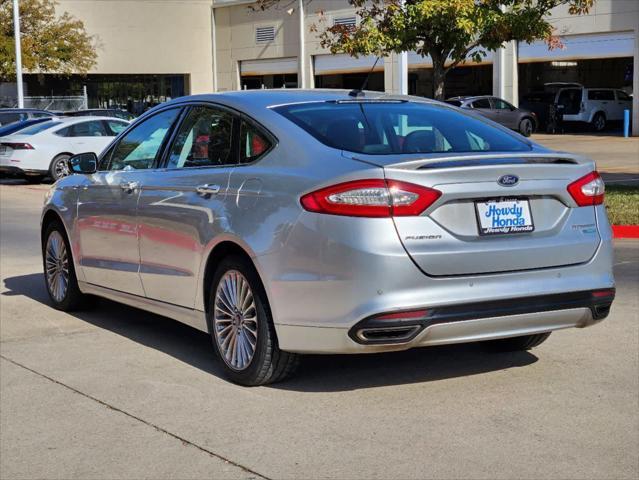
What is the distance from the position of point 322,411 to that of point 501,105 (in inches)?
1372

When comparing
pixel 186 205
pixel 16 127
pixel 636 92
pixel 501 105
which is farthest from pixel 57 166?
A: pixel 636 92

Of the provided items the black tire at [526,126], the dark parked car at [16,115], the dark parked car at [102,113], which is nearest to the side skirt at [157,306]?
the dark parked car at [102,113]

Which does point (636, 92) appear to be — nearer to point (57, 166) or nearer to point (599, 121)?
point (599, 121)

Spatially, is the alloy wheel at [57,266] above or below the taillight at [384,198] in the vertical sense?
below

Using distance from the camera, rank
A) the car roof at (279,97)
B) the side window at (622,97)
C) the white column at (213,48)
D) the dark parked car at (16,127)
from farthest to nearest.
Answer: the white column at (213,48), the side window at (622,97), the dark parked car at (16,127), the car roof at (279,97)

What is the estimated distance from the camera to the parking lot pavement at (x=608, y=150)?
22.4m

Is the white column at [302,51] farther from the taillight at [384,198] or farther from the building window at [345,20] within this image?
the taillight at [384,198]

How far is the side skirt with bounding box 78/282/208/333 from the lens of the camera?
→ 6.63 metres

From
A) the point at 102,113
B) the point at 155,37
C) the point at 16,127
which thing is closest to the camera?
the point at 16,127

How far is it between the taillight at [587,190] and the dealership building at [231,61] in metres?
39.3

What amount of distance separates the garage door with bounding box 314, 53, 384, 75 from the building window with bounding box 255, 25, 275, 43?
3472 millimetres

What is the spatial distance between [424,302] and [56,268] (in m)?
4.20

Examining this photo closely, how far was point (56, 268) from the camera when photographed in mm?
8578

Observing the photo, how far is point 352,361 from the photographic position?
6758 mm
